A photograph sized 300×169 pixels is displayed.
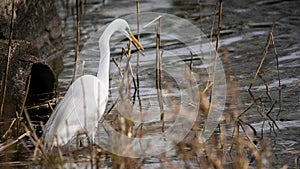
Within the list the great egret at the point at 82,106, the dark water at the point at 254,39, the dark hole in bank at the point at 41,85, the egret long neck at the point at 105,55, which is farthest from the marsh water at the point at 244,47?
the egret long neck at the point at 105,55

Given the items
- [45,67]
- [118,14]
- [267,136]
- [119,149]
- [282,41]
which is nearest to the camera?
[119,149]

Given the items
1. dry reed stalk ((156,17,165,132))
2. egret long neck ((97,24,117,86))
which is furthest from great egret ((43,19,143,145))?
dry reed stalk ((156,17,165,132))

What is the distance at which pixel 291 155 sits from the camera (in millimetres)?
4801

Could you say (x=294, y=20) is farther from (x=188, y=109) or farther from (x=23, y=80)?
(x=23, y=80)

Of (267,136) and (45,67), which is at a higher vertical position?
(45,67)

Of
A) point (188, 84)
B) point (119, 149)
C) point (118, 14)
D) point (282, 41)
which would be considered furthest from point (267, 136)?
point (118, 14)

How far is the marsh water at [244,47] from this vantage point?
5.54 m

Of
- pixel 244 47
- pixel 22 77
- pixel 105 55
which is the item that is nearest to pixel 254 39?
pixel 244 47

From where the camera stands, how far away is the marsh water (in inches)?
218

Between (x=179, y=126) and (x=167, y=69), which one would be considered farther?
(x=167, y=69)

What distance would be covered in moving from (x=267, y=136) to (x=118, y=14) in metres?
5.00

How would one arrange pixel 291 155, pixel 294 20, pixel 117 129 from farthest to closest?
pixel 294 20 → pixel 291 155 → pixel 117 129

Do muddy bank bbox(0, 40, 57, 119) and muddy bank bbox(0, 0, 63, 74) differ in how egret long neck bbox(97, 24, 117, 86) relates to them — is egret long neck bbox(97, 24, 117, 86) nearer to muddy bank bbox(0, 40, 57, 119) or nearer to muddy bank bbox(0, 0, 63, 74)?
muddy bank bbox(0, 40, 57, 119)

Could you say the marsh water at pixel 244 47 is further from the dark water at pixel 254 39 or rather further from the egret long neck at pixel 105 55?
the egret long neck at pixel 105 55
